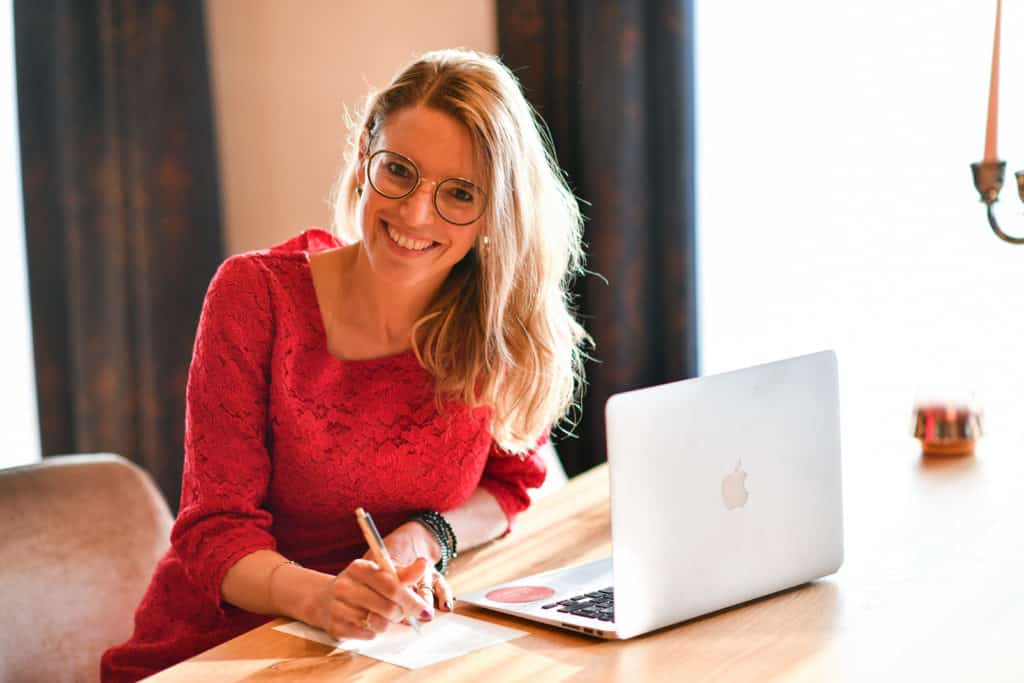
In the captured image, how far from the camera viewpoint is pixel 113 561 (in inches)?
67.5

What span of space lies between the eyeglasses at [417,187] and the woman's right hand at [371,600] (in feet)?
1.74

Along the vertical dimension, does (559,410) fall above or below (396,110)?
below

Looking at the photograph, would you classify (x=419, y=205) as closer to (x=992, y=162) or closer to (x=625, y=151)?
(x=992, y=162)

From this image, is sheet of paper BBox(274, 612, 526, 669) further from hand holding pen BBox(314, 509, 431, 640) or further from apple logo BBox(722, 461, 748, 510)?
apple logo BBox(722, 461, 748, 510)

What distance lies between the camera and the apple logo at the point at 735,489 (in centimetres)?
129

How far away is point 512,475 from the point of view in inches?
69.2

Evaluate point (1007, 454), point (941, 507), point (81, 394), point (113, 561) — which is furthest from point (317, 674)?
point (81, 394)

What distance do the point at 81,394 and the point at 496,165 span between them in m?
2.23

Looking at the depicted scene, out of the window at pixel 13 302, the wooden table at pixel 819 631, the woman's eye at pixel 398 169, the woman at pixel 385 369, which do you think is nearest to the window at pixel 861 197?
the wooden table at pixel 819 631

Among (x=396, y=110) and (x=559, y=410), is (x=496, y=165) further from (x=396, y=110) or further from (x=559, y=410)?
(x=559, y=410)

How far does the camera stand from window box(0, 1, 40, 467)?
11.0 ft

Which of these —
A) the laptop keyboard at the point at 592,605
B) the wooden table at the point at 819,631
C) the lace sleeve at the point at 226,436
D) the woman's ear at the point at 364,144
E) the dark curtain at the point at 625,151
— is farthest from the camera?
the dark curtain at the point at 625,151

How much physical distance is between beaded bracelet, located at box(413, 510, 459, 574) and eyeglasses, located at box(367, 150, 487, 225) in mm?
405

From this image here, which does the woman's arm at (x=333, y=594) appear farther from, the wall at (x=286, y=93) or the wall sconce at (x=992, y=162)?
the wall at (x=286, y=93)
